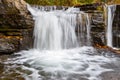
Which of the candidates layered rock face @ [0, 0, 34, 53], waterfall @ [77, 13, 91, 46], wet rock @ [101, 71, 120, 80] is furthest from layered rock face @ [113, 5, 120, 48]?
wet rock @ [101, 71, 120, 80]

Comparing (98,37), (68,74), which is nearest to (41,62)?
(68,74)

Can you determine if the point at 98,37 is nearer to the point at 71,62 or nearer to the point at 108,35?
the point at 108,35

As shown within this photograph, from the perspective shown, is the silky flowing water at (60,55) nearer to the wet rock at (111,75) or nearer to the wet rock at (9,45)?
the wet rock at (111,75)

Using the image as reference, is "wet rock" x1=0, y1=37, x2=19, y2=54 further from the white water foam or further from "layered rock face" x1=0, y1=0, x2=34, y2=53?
the white water foam

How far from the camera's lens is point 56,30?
10.8m

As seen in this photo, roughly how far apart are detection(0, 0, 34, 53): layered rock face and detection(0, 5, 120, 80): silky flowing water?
1.38 feet

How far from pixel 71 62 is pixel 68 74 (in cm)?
154

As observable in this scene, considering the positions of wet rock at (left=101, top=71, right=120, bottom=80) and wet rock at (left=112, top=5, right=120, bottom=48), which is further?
wet rock at (left=112, top=5, right=120, bottom=48)

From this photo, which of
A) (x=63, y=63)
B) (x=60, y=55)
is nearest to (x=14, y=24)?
(x=60, y=55)

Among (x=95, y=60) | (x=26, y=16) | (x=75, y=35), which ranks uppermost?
(x=26, y=16)

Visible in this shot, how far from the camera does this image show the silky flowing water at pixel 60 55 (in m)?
6.86

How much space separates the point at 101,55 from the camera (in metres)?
9.41

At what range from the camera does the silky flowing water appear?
6.86 metres

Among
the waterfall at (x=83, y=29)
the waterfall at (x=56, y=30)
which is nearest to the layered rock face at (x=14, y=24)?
the waterfall at (x=56, y=30)
